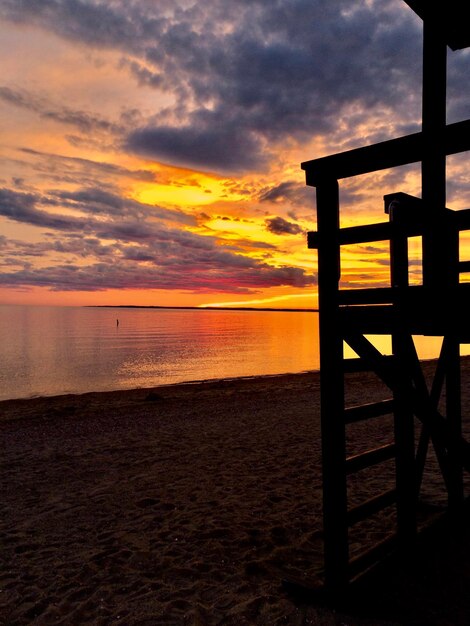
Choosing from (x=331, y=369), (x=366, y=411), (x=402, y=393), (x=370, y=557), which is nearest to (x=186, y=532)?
(x=370, y=557)

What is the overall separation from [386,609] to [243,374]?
3200 cm

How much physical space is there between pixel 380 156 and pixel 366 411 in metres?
2.31

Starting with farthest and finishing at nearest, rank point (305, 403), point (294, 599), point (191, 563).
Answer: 1. point (305, 403)
2. point (191, 563)
3. point (294, 599)

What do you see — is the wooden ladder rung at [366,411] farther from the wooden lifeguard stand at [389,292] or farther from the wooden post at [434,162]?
the wooden post at [434,162]

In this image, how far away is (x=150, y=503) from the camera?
7.32 metres

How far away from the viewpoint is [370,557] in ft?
15.7

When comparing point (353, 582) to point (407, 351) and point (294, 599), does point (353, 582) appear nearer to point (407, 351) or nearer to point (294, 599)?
point (294, 599)

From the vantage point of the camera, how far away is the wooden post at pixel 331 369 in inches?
163

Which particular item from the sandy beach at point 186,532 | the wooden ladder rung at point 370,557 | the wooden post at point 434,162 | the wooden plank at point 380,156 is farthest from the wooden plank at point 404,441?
A: the wooden plank at point 380,156

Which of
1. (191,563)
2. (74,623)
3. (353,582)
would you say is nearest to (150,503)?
(191,563)

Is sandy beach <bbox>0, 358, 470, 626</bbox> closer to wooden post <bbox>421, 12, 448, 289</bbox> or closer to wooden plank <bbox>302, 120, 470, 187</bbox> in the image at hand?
wooden post <bbox>421, 12, 448, 289</bbox>

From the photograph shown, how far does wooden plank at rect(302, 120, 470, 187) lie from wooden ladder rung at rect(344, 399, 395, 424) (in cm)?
206

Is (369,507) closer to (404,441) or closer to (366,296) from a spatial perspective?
(404,441)

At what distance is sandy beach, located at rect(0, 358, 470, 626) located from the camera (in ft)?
14.3
